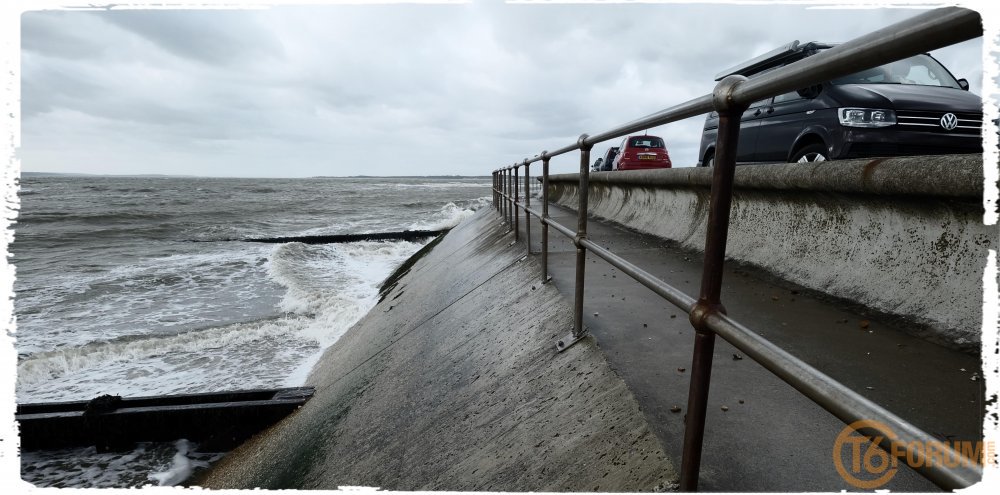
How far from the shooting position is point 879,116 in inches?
186

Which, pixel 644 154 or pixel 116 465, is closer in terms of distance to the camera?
pixel 116 465

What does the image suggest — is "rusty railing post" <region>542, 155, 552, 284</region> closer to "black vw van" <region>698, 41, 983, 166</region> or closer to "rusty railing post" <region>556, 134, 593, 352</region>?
"rusty railing post" <region>556, 134, 593, 352</region>

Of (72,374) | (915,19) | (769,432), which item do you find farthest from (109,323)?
(915,19)

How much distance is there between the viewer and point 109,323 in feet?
28.8

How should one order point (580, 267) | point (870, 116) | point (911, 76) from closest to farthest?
point (580, 267)
point (870, 116)
point (911, 76)

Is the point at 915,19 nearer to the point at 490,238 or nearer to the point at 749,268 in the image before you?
the point at 749,268

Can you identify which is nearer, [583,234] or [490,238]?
[583,234]

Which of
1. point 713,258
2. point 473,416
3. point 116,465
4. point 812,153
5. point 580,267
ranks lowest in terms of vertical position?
point 116,465

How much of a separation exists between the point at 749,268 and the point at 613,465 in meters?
3.20

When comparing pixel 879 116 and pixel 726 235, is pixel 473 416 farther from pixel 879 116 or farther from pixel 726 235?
pixel 879 116

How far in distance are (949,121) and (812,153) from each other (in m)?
1.14

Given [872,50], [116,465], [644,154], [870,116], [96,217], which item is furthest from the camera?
[96,217]

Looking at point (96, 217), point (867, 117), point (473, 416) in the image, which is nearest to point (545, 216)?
point (473, 416)

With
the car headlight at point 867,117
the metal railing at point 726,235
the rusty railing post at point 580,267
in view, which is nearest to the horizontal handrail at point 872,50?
the metal railing at point 726,235
